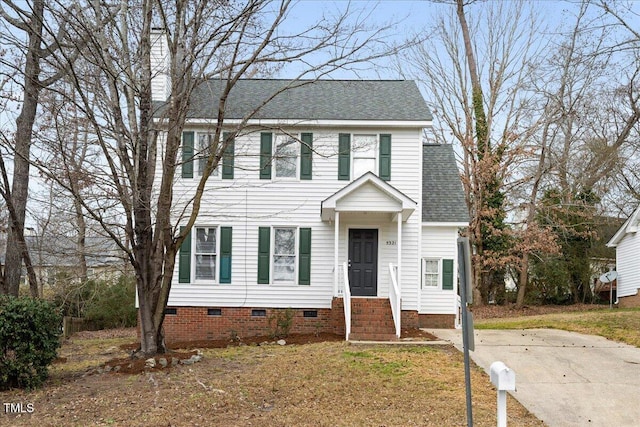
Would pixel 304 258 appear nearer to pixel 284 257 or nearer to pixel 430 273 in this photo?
pixel 284 257

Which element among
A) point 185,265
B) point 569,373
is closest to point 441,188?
point 185,265

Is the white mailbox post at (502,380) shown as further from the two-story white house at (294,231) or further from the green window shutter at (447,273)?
the green window shutter at (447,273)

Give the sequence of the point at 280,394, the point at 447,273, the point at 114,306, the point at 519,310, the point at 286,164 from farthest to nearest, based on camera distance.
→ the point at 519,310, the point at 114,306, the point at 447,273, the point at 286,164, the point at 280,394

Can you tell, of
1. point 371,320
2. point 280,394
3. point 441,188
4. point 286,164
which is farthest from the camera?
point 441,188

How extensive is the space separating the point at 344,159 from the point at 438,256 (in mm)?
3794

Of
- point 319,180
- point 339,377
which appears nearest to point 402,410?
point 339,377

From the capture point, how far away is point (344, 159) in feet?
60.3

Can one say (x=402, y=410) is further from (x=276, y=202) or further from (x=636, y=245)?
(x=636, y=245)

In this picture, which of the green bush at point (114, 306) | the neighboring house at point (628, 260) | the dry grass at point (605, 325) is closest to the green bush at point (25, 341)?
the dry grass at point (605, 325)

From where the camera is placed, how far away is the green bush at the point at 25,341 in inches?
411

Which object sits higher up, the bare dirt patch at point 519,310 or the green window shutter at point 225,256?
the green window shutter at point 225,256

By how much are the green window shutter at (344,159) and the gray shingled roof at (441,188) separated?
2.55 meters

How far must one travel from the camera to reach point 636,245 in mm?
28047

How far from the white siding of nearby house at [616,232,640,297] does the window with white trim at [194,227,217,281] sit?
18.2 m
